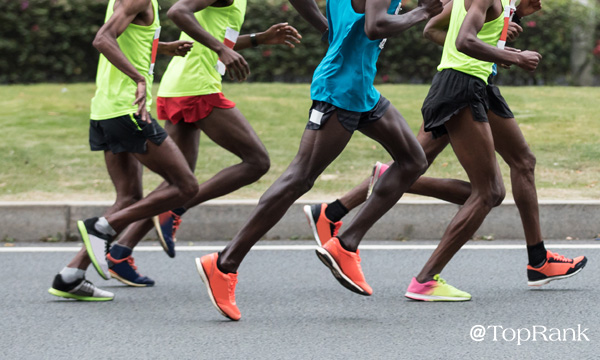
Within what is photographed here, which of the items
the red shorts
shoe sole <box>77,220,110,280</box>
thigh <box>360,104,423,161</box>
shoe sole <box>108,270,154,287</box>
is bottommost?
shoe sole <box>108,270,154,287</box>

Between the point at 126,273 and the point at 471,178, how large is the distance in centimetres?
210

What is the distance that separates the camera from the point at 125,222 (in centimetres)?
569

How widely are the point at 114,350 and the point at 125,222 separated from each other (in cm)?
116

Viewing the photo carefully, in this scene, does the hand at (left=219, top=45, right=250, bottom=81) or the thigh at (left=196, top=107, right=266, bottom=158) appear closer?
the hand at (left=219, top=45, right=250, bottom=81)

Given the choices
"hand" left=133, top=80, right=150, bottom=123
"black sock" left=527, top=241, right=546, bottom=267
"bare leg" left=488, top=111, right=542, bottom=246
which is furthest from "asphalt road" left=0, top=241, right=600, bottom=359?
"hand" left=133, top=80, right=150, bottom=123

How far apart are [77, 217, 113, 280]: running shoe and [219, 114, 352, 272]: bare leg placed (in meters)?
0.77

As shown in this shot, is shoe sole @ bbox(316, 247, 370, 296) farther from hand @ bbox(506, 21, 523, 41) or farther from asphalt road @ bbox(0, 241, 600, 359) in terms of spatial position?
hand @ bbox(506, 21, 523, 41)

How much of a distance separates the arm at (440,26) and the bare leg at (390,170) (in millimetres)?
883

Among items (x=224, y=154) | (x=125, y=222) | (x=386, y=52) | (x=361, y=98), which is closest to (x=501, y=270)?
(x=361, y=98)

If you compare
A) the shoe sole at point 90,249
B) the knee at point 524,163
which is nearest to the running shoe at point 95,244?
the shoe sole at point 90,249

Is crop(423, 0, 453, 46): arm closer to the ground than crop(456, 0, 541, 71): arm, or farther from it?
closer to the ground

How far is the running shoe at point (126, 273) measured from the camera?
6148 millimetres

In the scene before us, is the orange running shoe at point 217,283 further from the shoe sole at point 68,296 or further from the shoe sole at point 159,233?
the shoe sole at point 159,233

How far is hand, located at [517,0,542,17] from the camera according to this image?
6.11 metres
